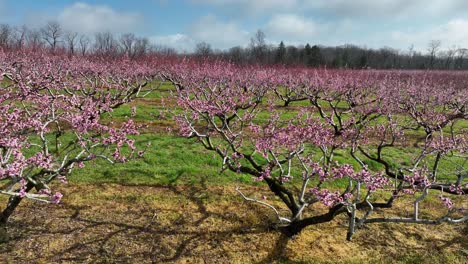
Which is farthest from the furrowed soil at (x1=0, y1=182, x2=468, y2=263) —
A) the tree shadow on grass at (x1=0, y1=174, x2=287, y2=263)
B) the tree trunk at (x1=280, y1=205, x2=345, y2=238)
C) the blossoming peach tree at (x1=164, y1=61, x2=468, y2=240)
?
the blossoming peach tree at (x1=164, y1=61, x2=468, y2=240)

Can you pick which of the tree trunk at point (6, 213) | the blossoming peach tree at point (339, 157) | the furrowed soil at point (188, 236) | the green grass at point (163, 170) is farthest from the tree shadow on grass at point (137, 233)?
the green grass at point (163, 170)

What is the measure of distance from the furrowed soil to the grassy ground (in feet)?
0.05

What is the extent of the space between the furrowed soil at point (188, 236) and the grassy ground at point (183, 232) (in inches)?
0.7

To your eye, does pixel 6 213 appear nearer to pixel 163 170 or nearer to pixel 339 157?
pixel 163 170

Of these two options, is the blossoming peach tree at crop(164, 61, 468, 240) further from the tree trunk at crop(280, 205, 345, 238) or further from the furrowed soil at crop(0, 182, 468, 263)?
the furrowed soil at crop(0, 182, 468, 263)

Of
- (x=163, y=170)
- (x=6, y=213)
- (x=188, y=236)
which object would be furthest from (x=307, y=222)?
(x=6, y=213)

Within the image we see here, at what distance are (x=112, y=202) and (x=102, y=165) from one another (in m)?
2.23

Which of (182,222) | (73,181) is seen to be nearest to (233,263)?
(182,222)

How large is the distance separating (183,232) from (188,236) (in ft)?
0.55

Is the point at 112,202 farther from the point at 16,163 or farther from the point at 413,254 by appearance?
the point at 413,254

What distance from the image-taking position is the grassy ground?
5.41m

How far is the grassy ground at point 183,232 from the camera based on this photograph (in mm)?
5410

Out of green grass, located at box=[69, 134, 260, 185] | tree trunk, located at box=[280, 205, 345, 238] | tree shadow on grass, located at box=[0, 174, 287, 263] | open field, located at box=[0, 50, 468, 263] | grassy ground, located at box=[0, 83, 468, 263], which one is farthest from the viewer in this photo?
green grass, located at box=[69, 134, 260, 185]

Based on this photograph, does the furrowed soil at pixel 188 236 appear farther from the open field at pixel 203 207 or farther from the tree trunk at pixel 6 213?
the tree trunk at pixel 6 213
